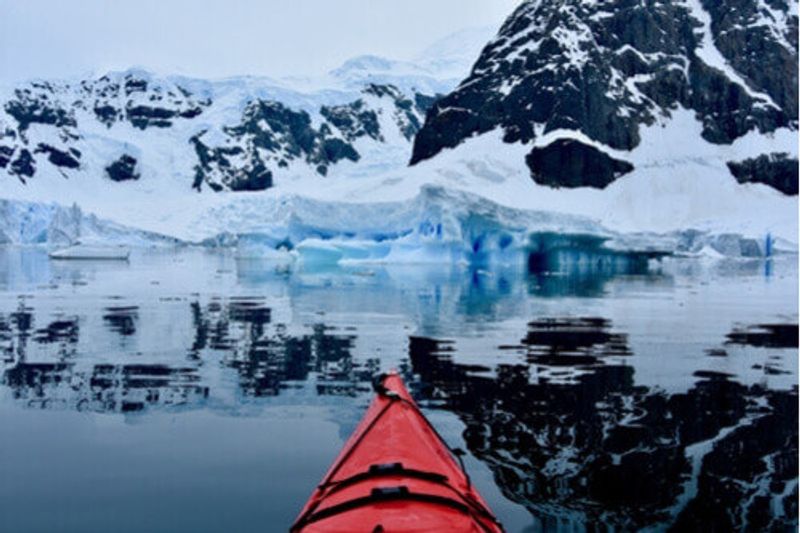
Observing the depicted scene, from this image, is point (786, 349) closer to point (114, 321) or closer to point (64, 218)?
point (114, 321)

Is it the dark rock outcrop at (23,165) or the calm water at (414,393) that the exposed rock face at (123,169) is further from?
the calm water at (414,393)

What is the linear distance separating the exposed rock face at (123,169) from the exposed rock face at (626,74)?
75938 mm

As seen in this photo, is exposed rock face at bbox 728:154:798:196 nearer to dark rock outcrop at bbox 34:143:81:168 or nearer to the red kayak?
the red kayak

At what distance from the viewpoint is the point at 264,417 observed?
→ 885cm

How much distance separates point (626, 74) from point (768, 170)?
55.7 feet

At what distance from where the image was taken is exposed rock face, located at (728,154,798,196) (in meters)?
83.1

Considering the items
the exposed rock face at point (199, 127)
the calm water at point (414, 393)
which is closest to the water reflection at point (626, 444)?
the calm water at point (414, 393)

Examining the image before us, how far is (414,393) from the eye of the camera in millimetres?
10000

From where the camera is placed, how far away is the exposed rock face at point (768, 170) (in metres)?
83.1

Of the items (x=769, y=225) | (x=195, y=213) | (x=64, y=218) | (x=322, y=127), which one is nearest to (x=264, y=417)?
(x=769, y=225)

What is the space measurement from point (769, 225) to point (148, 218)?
74.9 metres

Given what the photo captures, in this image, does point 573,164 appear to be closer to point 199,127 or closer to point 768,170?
point 768,170

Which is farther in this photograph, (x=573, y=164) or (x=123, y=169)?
(x=123, y=169)

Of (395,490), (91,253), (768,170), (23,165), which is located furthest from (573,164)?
(23,165)
